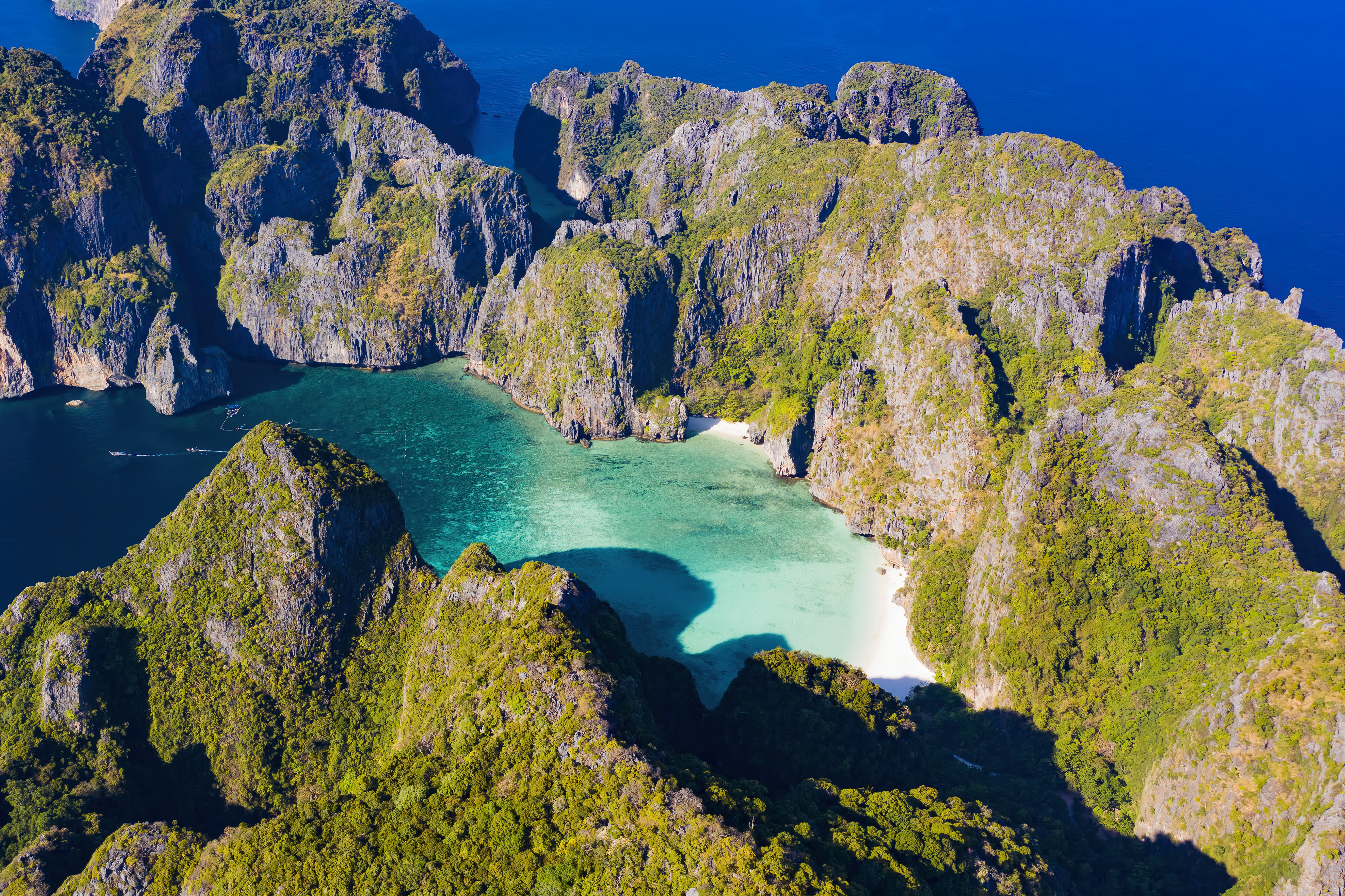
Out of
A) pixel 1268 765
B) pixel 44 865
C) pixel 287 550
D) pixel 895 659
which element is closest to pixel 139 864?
pixel 44 865

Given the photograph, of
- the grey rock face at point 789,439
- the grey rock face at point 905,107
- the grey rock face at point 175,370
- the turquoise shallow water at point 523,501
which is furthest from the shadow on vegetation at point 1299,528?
the grey rock face at point 175,370

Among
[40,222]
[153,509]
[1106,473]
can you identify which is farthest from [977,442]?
[40,222]

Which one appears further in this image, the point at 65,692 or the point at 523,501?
the point at 523,501

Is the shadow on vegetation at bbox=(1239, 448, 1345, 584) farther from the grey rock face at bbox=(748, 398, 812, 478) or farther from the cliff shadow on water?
the cliff shadow on water

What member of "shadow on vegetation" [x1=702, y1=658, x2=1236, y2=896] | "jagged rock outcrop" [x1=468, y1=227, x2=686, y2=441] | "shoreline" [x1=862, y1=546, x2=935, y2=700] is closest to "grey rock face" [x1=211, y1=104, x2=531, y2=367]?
"jagged rock outcrop" [x1=468, y1=227, x2=686, y2=441]

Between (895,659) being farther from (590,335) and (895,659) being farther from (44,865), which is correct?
(44,865)

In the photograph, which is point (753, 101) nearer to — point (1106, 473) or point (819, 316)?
point (819, 316)
